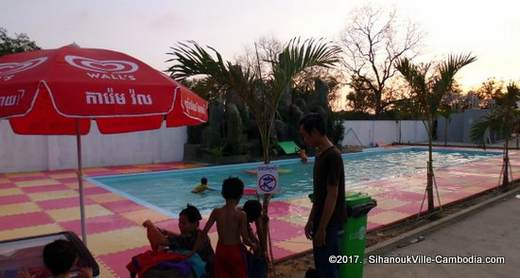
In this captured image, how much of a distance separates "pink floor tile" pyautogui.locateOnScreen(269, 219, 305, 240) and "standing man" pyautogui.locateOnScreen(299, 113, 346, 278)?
8.78 feet

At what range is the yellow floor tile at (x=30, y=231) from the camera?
6224 millimetres

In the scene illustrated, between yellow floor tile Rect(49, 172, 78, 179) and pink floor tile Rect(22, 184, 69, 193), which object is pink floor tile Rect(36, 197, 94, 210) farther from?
yellow floor tile Rect(49, 172, 78, 179)

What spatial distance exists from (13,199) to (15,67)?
769cm

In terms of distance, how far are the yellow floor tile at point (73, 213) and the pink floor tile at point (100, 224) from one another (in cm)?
30

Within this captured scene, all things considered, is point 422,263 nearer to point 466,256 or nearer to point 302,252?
point 466,256

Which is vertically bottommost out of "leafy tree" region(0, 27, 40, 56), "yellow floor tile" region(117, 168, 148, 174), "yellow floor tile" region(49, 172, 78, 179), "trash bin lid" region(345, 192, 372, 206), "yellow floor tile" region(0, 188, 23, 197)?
"yellow floor tile" region(0, 188, 23, 197)

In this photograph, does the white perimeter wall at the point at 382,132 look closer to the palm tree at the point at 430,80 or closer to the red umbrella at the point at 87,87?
the palm tree at the point at 430,80

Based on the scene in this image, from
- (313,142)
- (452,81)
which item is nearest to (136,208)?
(313,142)

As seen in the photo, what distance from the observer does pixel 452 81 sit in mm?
7035

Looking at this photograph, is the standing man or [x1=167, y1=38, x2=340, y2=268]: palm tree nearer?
the standing man

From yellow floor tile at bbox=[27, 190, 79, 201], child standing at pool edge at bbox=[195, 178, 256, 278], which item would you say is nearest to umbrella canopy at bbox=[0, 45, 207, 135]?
child standing at pool edge at bbox=[195, 178, 256, 278]

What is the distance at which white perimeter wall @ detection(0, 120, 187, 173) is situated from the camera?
1401cm

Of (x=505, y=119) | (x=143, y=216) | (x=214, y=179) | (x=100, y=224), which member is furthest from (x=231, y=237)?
(x=214, y=179)

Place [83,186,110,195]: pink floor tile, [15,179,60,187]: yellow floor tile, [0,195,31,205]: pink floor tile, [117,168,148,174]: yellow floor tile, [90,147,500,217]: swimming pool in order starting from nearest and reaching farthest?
[0,195,31,205]: pink floor tile
[83,186,110,195]: pink floor tile
[90,147,500,217]: swimming pool
[15,179,60,187]: yellow floor tile
[117,168,148,174]: yellow floor tile
